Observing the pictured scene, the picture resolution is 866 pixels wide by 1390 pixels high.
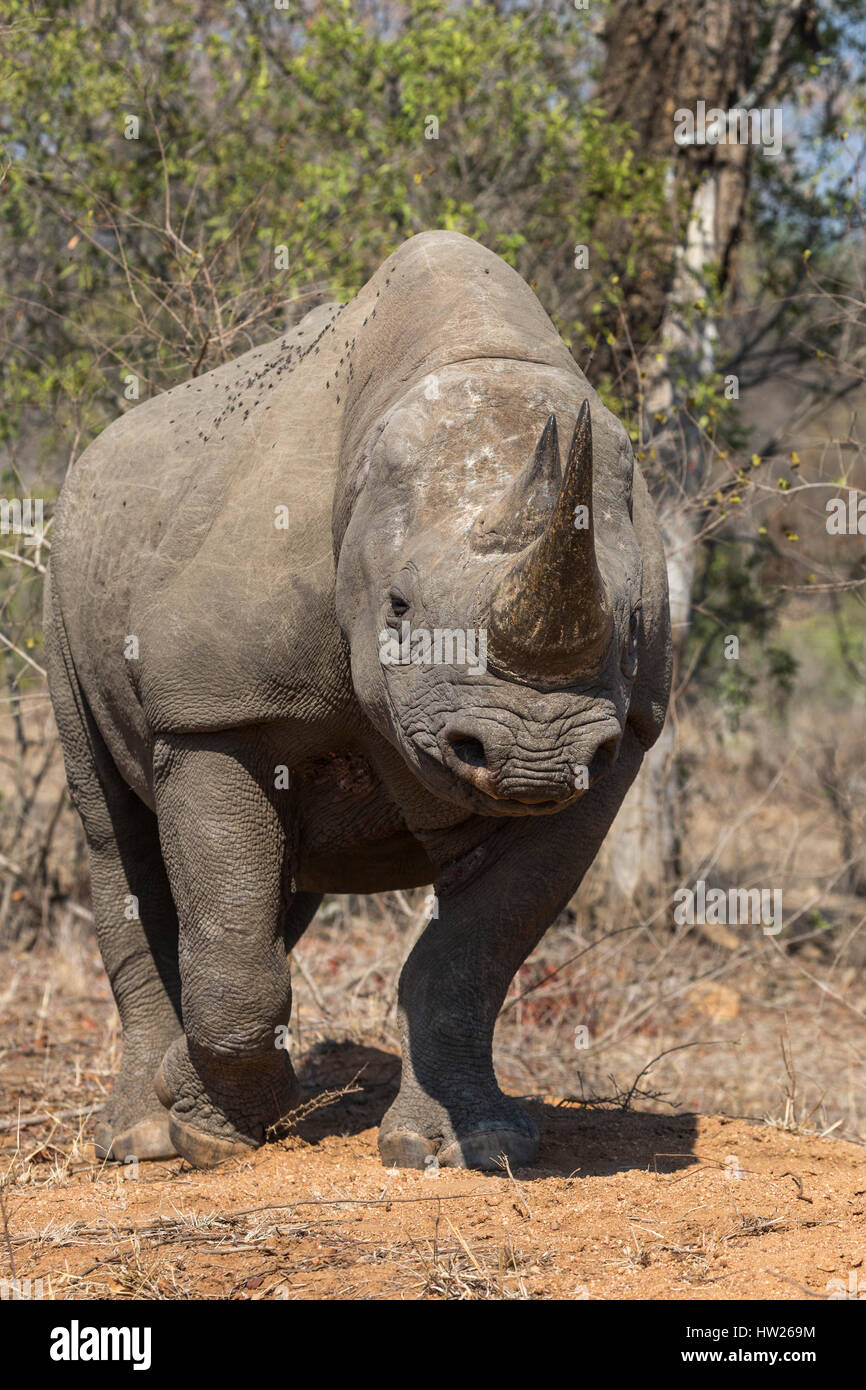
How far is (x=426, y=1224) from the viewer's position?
473 centimetres

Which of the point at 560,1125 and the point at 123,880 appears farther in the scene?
the point at 123,880

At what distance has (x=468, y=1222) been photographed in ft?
15.6

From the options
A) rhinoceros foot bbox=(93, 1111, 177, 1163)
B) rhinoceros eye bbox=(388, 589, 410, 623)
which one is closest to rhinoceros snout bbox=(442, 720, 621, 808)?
rhinoceros eye bbox=(388, 589, 410, 623)

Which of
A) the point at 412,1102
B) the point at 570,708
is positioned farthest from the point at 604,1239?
the point at 570,708

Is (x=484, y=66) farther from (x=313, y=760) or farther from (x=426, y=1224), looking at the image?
(x=426, y=1224)

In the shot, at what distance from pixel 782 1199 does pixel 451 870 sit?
4.44 ft

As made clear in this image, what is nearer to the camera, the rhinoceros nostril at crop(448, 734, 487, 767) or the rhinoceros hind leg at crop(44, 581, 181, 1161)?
the rhinoceros nostril at crop(448, 734, 487, 767)

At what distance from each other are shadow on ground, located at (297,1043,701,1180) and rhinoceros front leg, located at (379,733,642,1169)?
231 mm

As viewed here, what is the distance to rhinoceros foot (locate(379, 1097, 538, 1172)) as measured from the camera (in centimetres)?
537

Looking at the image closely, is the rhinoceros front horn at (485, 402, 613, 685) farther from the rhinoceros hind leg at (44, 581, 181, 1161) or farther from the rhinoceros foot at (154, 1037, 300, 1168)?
the rhinoceros hind leg at (44, 581, 181, 1161)

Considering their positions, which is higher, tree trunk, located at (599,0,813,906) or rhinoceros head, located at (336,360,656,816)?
tree trunk, located at (599,0,813,906)

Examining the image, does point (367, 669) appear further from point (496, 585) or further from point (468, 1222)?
point (468, 1222)

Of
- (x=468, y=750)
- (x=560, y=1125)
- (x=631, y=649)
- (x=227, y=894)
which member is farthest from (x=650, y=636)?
(x=560, y=1125)

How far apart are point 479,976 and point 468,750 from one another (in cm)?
134
